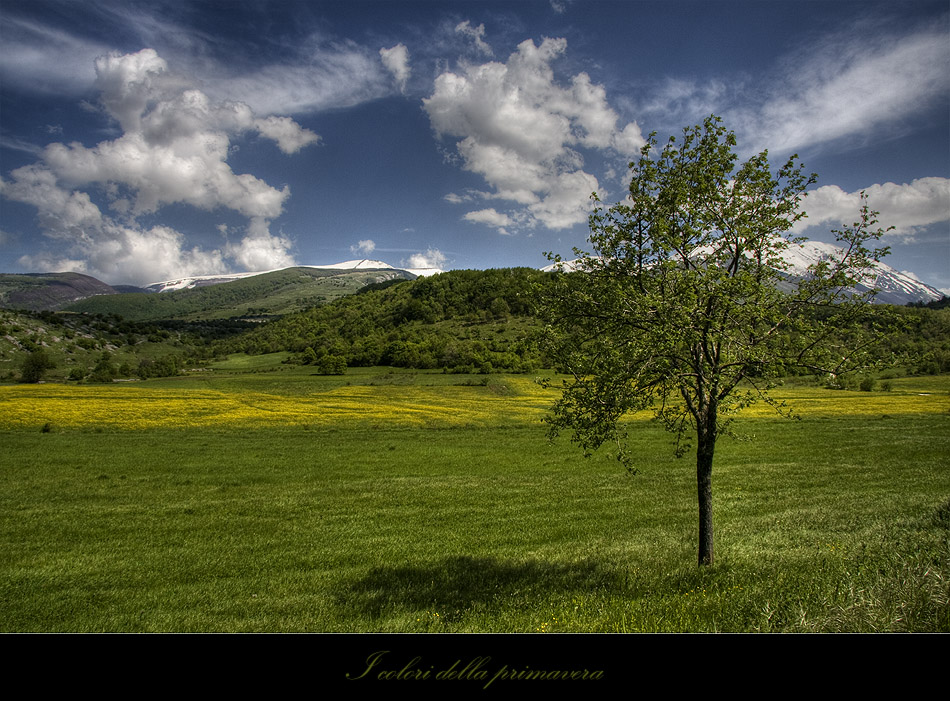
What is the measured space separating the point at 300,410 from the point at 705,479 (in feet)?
159

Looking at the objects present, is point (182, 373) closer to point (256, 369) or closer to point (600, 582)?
point (256, 369)

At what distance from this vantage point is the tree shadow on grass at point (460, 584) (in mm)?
9031

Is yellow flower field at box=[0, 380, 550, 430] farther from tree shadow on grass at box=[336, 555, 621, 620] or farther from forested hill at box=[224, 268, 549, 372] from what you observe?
tree shadow on grass at box=[336, 555, 621, 620]

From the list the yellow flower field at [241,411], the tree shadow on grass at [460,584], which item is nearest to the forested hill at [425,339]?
the yellow flower field at [241,411]

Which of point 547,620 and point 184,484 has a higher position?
point 547,620

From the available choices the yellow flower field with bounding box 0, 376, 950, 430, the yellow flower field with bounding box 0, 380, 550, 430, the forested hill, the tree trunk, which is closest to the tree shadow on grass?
the tree trunk

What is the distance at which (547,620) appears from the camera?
7602 mm

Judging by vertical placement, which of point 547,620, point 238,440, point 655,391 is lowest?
point 238,440

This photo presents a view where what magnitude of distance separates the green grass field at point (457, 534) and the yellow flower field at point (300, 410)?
4.17 metres

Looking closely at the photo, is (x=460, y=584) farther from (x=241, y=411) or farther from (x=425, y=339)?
(x=425, y=339)

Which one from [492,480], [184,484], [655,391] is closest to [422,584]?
[655,391]

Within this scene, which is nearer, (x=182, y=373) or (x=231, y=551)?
(x=231, y=551)

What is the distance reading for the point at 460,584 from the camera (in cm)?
1025

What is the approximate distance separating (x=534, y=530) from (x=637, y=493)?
24.5 feet
